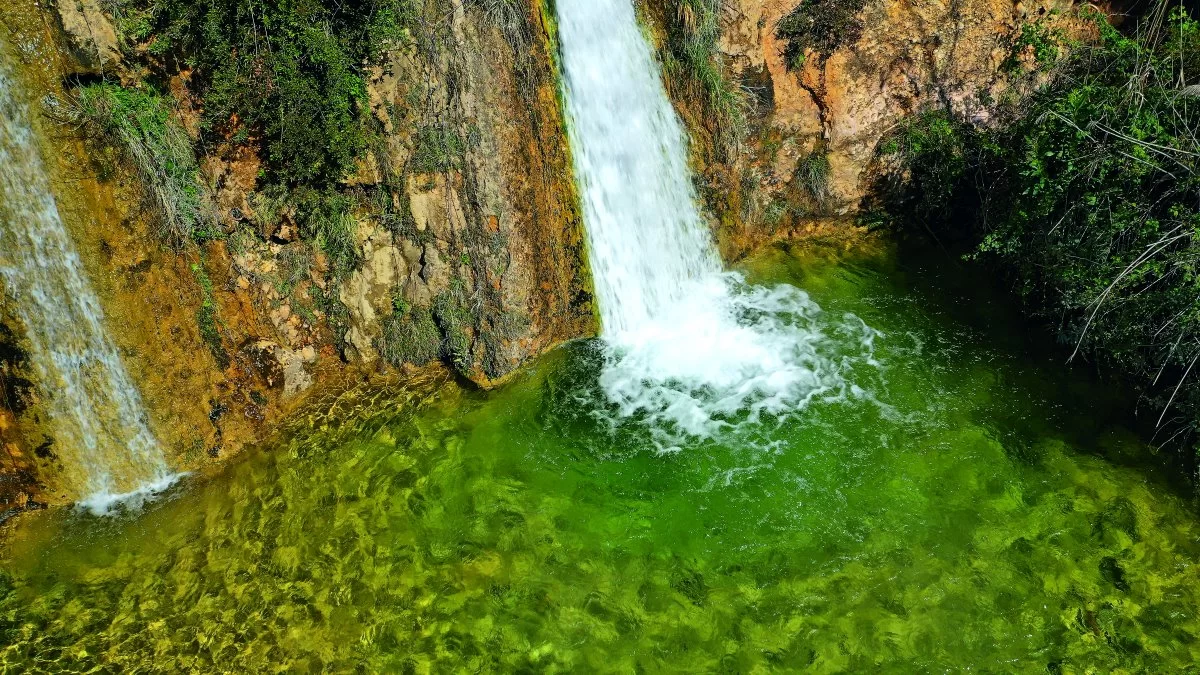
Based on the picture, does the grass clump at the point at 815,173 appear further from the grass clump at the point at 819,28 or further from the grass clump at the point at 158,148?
the grass clump at the point at 158,148

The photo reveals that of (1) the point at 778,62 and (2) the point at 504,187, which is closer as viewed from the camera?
(2) the point at 504,187

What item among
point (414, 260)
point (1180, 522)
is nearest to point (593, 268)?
point (414, 260)

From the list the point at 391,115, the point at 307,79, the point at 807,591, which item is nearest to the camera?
the point at 807,591

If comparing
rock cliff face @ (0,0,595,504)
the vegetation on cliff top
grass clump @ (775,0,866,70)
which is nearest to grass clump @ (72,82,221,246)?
rock cliff face @ (0,0,595,504)

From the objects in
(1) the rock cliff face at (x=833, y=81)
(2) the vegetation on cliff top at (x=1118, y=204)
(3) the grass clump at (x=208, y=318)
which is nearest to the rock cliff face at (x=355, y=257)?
(3) the grass clump at (x=208, y=318)

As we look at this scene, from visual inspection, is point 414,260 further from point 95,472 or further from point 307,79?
point 95,472

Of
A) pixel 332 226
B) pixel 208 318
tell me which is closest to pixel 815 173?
pixel 332 226
